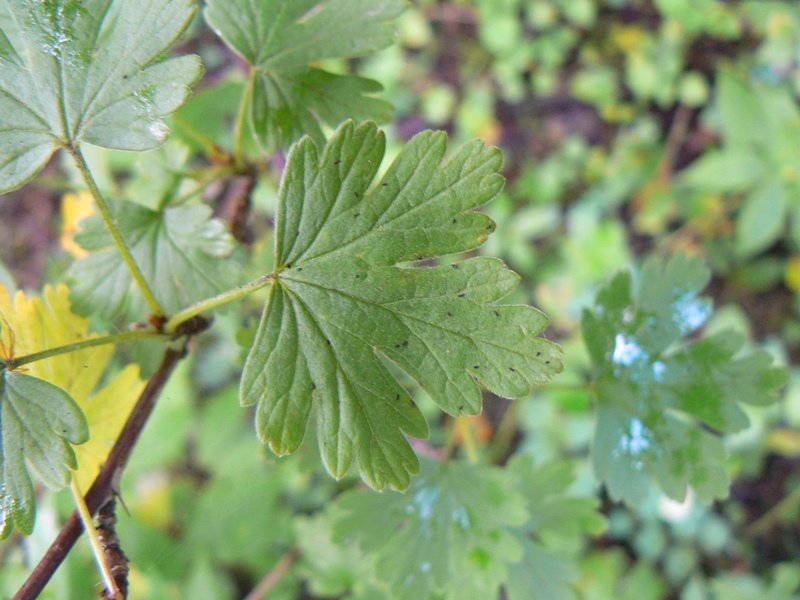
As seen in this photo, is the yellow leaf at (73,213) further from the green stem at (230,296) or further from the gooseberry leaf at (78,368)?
the green stem at (230,296)

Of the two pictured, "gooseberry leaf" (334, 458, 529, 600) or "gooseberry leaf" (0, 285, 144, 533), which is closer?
"gooseberry leaf" (0, 285, 144, 533)

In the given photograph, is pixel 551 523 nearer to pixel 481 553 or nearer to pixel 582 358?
pixel 481 553

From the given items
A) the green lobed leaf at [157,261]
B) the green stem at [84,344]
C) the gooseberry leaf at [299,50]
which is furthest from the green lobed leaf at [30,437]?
the gooseberry leaf at [299,50]

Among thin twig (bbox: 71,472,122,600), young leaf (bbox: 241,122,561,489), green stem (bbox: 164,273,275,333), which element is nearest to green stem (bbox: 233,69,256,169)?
young leaf (bbox: 241,122,561,489)

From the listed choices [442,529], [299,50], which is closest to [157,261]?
[299,50]

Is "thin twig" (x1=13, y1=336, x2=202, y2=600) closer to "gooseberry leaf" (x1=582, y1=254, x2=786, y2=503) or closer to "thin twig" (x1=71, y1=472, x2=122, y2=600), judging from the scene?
"thin twig" (x1=71, y1=472, x2=122, y2=600)

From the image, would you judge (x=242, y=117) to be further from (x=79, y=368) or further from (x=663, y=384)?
(x=663, y=384)

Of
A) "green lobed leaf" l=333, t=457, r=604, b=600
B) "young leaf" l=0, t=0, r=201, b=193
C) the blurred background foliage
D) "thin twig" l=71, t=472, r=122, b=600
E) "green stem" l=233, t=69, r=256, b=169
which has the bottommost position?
the blurred background foliage
